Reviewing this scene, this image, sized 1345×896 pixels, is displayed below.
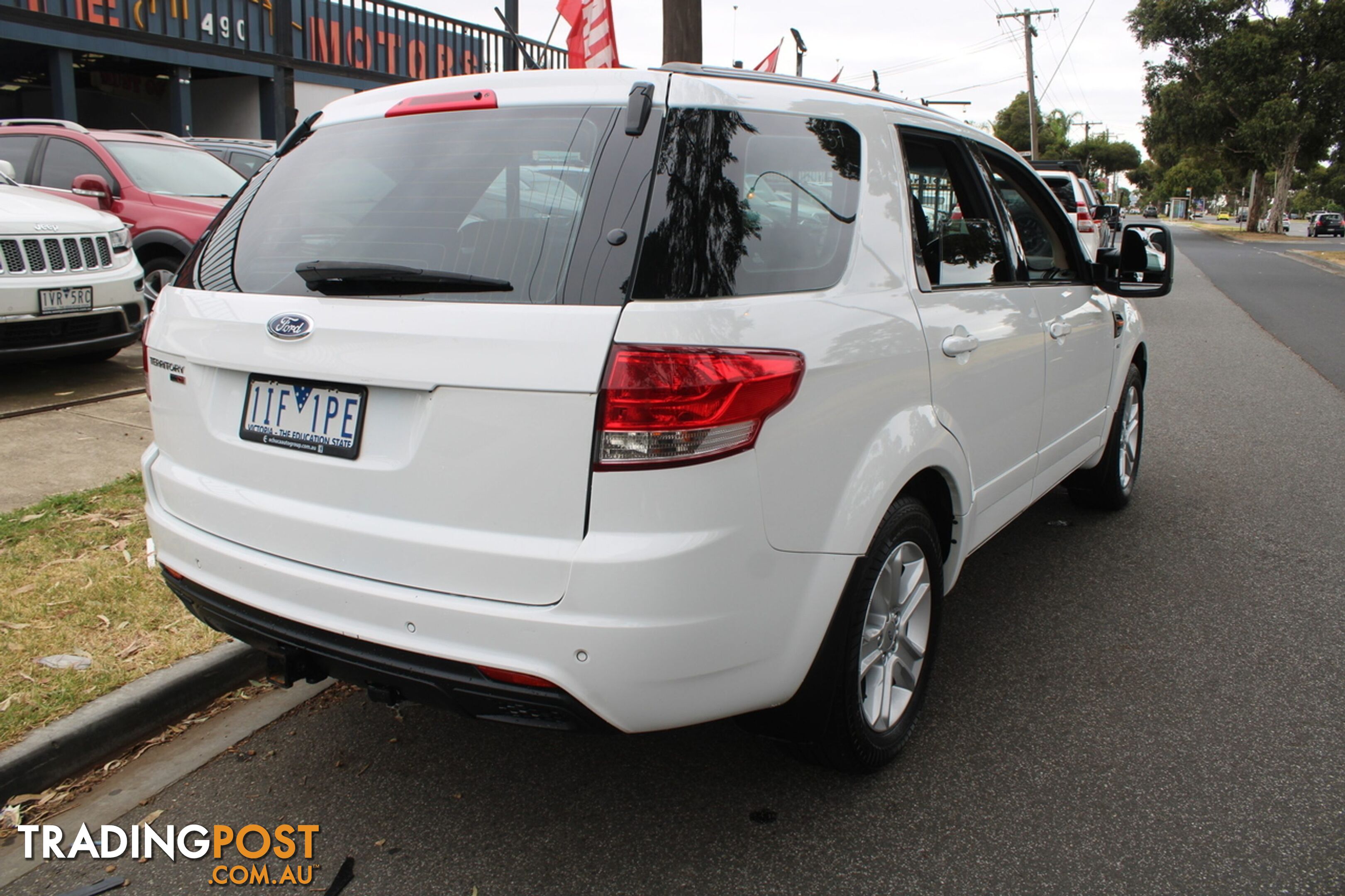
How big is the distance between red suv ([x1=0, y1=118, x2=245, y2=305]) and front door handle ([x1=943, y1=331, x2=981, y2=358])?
759 cm

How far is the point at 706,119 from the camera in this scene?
238 centimetres

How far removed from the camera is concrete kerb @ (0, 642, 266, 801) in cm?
278

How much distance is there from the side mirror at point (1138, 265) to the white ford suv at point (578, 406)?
5.46ft

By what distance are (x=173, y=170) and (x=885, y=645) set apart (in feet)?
30.5

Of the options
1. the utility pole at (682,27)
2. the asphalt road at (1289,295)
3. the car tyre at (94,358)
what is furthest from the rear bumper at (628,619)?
the asphalt road at (1289,295)

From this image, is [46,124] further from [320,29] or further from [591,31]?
[320,29]

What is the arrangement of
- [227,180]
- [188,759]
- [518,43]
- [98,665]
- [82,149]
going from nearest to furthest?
[188,759] → [98,665] → [518,43] → [82,149] → [227,180]

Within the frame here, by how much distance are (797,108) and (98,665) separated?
265 centimetres

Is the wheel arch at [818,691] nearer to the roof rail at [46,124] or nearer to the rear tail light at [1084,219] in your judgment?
the roof rail at [46,124]

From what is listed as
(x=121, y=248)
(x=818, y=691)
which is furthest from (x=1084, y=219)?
(x=818, y=691)

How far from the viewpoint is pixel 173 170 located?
9852mm

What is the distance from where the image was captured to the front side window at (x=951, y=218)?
305 cm

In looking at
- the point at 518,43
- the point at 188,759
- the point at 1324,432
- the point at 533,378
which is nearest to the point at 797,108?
the point at 533,378

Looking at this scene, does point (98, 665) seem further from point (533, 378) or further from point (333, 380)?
point (533, 378)
